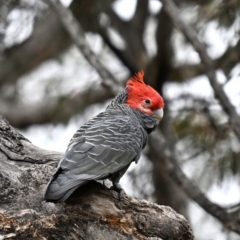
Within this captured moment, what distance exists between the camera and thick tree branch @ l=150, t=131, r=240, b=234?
6754 millimetres

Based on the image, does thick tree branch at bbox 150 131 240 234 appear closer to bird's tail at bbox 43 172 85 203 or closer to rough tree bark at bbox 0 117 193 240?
rough tree bark at bbox 0 117 193 240

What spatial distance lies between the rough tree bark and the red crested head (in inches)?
42.2

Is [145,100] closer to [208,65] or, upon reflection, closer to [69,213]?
[69,213]

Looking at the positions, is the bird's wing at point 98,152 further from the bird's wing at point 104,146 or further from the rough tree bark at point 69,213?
the rough tree bark at point 69,213

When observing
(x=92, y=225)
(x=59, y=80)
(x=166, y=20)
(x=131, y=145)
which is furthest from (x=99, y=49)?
(x=92, y=225)

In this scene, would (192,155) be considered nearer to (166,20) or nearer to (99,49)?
(166,20)

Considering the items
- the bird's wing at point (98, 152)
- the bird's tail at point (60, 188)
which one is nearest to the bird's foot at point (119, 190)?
the bird's wing at point (98, 152)

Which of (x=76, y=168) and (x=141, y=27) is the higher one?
(x=141, y=27)

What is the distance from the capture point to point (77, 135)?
187 inches

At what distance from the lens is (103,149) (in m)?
4.55

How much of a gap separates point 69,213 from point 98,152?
20.0 inches

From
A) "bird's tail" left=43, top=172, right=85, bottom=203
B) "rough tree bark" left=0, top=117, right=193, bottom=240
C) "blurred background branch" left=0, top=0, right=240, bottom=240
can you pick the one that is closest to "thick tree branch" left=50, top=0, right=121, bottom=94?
"blurred background branch" left=0, top=0, right=240, bottom=240

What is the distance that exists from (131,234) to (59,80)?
549cm

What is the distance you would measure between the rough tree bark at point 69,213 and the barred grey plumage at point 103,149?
21 cm
